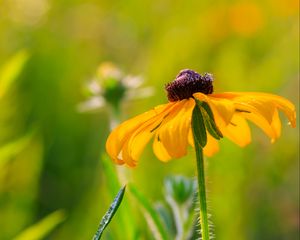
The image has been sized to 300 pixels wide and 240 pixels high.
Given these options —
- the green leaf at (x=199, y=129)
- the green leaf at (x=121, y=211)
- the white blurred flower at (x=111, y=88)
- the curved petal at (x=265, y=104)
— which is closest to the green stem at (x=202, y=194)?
the green leaf at (x=199, y=129)

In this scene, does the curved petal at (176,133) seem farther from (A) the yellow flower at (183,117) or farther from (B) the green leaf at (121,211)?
(B) the green leaf at (121,211)

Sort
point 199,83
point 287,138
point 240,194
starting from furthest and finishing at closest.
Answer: point 287,138 < point 240,194 < point 199,83

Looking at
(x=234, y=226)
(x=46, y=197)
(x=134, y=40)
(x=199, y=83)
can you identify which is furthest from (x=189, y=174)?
(x=134, y=40)

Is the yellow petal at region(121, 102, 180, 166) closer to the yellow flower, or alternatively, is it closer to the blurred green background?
the yellow flower

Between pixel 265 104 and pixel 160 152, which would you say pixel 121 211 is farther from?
pixel 265 104

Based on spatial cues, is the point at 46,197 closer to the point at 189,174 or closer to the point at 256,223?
the point at 189,174

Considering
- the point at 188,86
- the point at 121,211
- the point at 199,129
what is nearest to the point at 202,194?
the point at 199,129
